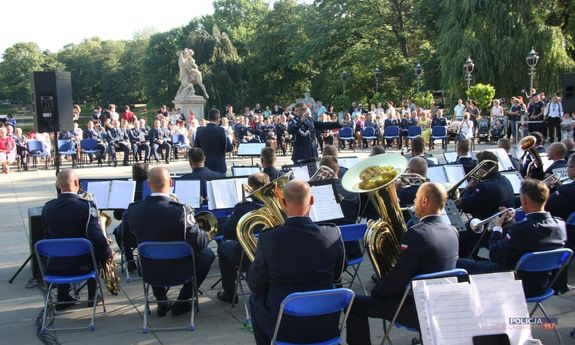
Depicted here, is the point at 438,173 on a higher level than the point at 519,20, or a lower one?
lower

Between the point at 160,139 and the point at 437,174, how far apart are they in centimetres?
1389

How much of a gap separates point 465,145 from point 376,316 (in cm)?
503

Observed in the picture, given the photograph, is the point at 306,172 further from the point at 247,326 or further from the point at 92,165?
the point at 92,165

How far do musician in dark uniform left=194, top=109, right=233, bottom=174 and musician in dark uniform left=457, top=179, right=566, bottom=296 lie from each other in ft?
20.1

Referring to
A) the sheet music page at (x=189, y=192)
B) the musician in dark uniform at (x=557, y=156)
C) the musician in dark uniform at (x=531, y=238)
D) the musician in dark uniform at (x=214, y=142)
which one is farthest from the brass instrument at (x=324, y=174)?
the musician in dark uniform at (x=214, y=142)

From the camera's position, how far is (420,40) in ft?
141

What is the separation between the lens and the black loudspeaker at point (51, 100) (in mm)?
10531

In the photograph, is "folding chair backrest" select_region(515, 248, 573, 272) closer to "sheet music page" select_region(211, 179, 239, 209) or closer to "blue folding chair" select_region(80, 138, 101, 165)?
"sheet music page" select_region(211, 179, 239, 209)

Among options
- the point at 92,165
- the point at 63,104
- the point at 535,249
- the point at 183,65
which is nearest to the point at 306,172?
the point at 535,249

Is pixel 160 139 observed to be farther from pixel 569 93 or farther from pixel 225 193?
pixel 569 93

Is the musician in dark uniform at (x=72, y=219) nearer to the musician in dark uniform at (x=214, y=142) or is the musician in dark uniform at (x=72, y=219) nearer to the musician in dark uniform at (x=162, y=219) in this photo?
the musician in dark uniform at (x=162, y=219)

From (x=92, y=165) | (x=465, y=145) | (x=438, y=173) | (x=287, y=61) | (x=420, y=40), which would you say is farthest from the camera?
(x=287, y=61)

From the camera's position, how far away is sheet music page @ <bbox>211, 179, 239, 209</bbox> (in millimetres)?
6754

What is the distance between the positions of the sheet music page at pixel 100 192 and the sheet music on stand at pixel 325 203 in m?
2.93
